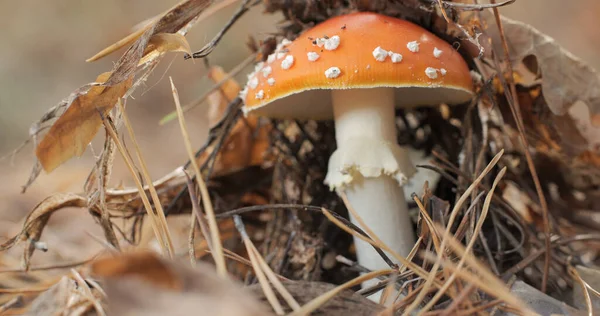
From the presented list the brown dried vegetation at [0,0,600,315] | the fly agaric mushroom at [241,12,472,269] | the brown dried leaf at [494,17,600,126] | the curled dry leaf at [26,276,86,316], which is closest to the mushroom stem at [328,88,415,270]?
the fly agaric mushroom at [241,12,472,269]

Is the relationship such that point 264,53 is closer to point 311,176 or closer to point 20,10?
point 311,176

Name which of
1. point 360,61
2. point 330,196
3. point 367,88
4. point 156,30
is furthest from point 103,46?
point 360,61

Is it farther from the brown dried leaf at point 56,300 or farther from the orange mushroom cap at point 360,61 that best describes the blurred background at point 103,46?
the brown dried leaf at point 56,300

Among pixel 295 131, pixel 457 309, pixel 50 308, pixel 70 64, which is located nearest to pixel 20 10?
pixel 70 64

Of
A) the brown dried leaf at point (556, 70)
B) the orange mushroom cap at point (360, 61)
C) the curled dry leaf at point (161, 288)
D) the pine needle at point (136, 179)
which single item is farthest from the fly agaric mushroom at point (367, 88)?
the curled dry leaf at point (161, 288)

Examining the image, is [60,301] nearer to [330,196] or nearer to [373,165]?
[373,165]
